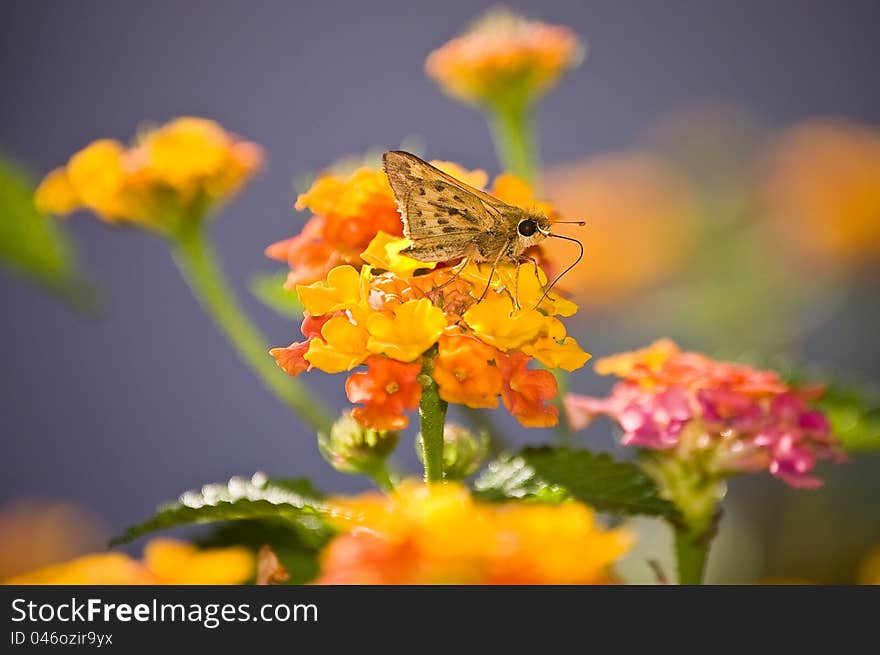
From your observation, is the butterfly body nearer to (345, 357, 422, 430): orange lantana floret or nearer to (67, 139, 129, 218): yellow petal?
(345, 357, 422, 430): orange lantana floret

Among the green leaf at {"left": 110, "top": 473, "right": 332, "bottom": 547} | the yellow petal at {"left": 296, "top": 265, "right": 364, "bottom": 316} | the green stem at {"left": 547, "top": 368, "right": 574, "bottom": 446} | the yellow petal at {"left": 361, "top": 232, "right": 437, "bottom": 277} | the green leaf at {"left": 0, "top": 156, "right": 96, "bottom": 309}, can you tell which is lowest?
the green leaf at {"left": 110, "top": 473, "right": 332, "bottom": 547}

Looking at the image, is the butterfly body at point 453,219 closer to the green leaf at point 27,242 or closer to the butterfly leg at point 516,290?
the butterfly leg at point 516,290

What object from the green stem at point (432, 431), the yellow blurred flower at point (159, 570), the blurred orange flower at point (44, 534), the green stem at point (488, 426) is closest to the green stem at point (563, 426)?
the green stem at point (488, 426)

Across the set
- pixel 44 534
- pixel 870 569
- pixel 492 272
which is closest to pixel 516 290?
pixel 492 272

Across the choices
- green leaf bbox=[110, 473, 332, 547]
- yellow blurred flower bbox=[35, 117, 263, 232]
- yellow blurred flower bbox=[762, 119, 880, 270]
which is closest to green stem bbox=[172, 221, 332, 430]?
yellow blurred flower bbox=[35, 117, 263, 232]

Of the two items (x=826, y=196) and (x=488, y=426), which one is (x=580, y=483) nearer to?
(x=488, y=426)

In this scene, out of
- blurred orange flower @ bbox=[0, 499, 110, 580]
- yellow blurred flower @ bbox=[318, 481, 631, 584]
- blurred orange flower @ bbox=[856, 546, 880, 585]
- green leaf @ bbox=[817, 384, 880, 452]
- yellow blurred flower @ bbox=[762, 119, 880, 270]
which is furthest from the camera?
yellow blurred flower @ bbox=[762, 119, 880, 270]
